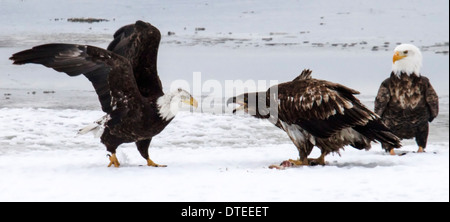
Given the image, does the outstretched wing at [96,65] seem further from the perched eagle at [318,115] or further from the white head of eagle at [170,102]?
the perched eagle at [318,115]

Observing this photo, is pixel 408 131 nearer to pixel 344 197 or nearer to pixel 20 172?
pixel 344 197

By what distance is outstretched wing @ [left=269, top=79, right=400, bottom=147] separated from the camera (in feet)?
20.8

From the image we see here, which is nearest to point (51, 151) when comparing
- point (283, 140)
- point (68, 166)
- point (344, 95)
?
point (68, 166)

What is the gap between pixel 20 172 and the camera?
21.9 feet

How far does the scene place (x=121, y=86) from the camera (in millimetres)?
6270

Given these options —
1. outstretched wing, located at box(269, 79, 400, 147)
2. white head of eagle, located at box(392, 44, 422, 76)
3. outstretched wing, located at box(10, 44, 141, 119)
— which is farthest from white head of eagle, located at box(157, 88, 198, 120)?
white head of eagle, located at box(392, 44, 422, 76)

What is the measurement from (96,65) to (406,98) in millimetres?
3876

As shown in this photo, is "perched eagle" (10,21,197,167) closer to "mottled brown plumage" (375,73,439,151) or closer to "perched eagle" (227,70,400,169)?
"perched eagle" (227,70,400,169)

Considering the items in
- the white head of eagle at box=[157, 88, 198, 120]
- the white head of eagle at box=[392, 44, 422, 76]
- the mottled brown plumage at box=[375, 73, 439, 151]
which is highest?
the white head of eagle at box=[392, 44, 422, 76]

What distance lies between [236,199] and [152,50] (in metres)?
2.24

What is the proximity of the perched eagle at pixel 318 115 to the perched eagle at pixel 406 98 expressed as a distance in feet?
5.25

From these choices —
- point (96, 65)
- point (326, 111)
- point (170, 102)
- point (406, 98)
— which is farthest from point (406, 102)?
point (96, 65)

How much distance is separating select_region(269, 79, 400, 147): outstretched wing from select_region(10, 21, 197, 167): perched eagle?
95 cm

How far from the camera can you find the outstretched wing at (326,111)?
20.8 feet
